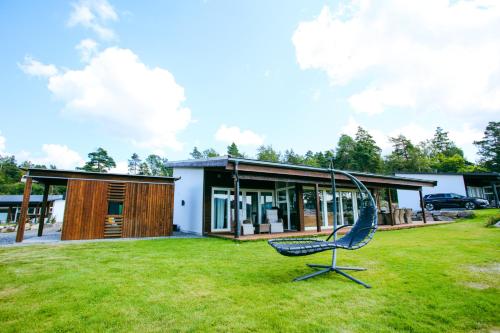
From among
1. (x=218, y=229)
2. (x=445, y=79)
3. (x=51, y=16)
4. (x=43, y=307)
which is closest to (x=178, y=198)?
(x=218, y=229)

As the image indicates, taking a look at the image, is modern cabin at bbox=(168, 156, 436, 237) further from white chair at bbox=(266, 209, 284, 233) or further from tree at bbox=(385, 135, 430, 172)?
tree at bbox=(385, 135, 430, 172)

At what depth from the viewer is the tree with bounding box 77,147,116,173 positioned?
52.0 meters

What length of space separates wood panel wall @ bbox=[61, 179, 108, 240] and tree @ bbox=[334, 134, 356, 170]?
39001mm

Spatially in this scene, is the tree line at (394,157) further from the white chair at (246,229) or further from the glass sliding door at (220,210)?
the white chair at (246,229)

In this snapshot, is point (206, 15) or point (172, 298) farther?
point (206, 15)

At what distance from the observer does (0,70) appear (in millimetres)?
13453

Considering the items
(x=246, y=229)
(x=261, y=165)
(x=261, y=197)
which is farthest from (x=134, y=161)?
(x=261, y=165)

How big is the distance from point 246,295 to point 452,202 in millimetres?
21762

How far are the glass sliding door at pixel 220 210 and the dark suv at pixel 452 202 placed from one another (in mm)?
17723

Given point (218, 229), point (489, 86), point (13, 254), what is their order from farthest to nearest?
point (489, 86)
point (218, 229)
point (13, 254)

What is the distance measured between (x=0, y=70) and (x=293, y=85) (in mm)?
17968

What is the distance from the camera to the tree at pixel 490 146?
Result: 127 ft

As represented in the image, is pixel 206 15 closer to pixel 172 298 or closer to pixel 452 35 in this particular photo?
pixel 452 35

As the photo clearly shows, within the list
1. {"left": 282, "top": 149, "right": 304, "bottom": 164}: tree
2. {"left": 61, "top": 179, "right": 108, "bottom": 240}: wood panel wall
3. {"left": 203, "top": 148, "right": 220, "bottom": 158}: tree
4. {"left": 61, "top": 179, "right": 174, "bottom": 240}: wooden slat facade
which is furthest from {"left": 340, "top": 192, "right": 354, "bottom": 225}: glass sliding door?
{"left": 203, "top": 148, "right": 220, "bottom": 158}: tree
